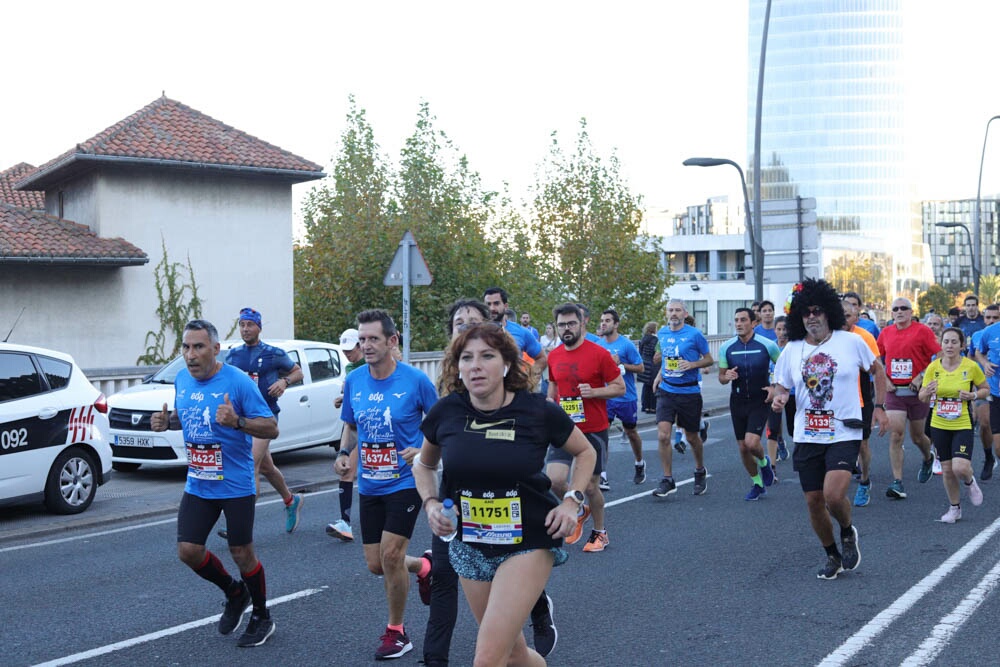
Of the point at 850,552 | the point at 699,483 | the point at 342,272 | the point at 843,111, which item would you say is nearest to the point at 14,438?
the point at 699,483

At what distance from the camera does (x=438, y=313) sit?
29.9 metres

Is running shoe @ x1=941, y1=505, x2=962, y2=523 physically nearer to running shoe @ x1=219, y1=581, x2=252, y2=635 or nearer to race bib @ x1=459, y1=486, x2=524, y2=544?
running shoe @ x1=219, y1=581, x2=252, y2=635

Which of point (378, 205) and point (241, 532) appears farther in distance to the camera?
point (378, 205)

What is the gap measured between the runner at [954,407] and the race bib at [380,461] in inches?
235

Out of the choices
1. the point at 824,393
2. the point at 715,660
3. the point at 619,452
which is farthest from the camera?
the point at 619,452

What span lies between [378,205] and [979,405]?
98.9 ft

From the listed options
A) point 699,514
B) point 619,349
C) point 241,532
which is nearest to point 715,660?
point 241,532

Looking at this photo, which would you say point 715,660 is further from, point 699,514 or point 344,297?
point 344,297

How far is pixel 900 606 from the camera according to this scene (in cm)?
677

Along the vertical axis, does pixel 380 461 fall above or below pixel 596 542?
above

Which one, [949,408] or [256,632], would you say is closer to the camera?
[256,632]

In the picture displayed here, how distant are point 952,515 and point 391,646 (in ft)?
19.7

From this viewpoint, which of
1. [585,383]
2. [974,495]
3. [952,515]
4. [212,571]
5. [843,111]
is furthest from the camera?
[843,111]

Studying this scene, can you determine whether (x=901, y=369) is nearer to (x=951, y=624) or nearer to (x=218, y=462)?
(x=951, y=624)
